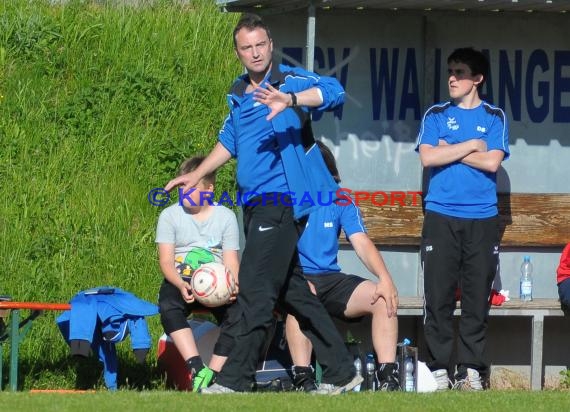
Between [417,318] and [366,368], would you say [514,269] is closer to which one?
[417,318]

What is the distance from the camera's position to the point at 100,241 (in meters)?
9.81

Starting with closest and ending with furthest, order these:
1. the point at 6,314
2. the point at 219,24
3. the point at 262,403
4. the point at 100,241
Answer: the point at 262,403, the point at 6,314, the point at 100,241, the point at 219,24

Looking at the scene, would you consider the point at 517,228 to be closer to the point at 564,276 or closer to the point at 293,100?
the point at 564,276

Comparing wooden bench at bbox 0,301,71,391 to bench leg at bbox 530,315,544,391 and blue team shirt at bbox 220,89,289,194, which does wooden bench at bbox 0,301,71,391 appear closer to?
blue team shirt at bbox 220,89,289,194

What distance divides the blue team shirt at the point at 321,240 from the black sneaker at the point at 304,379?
2.15 ft

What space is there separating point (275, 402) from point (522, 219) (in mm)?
3806

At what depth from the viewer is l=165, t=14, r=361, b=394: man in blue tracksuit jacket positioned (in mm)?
7266

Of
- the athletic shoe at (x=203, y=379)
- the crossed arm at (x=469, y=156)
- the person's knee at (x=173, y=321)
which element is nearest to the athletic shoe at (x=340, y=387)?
the athletic shoe at (x=203, y=379)

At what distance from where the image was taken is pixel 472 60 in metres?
9.18

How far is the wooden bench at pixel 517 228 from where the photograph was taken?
9.46m

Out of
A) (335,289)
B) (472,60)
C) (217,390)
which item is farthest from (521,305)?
(217,390)

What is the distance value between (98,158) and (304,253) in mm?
2285

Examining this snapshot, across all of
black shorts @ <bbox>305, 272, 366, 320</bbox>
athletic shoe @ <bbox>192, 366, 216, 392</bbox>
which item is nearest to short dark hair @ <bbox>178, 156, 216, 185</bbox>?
black shorts @ <bbox>305, 272, 366, 320</bbox>

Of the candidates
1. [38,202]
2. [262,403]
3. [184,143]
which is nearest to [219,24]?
[184,143]
